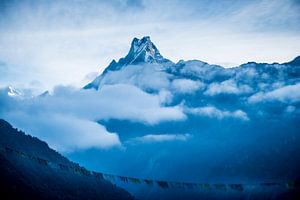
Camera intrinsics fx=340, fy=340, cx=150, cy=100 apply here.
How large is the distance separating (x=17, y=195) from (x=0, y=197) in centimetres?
1559

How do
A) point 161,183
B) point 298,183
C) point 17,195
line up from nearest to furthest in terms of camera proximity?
point 298,183, point 161,183, point 17,195

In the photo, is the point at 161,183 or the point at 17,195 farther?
the point at 17,195

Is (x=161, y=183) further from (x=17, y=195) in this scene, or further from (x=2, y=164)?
(x=2, y=164)

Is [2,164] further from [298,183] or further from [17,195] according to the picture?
[298,183]

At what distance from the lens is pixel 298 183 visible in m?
125

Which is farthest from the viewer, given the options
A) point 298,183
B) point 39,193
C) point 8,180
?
point 39,193

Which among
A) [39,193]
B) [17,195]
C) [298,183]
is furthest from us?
[39,193]

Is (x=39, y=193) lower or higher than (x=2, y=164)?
lower

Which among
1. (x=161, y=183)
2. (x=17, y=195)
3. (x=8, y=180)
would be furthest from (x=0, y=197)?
(x=161, y=183)

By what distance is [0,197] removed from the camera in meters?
152

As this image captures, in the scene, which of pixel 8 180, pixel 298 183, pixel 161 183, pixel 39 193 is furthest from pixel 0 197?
pixel 298 183

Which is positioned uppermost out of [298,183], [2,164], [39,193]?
[2,164]

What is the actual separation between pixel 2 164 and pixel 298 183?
15674 centimetres

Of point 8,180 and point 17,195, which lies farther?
point 8,180
